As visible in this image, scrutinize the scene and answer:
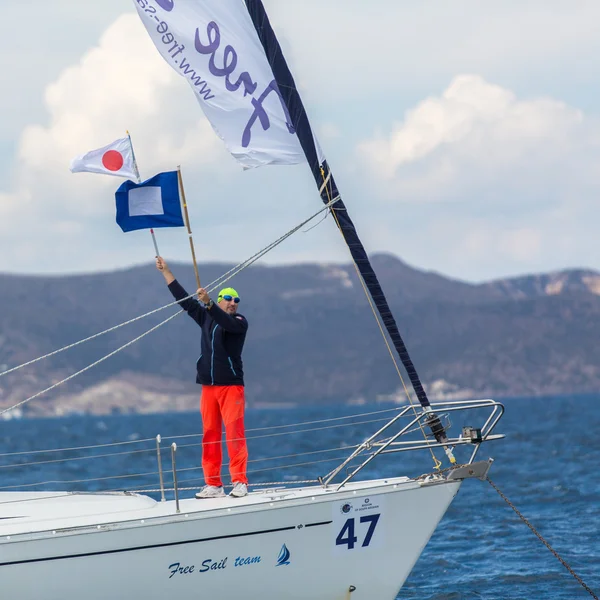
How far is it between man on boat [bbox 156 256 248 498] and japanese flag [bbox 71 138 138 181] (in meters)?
1.14

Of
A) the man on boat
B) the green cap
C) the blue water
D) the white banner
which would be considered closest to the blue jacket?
the man on boat

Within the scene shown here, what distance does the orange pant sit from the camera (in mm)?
9859

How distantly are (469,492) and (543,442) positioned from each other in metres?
19.8

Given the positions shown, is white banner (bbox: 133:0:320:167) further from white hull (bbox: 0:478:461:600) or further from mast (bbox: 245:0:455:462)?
white hull (bbox: 0:478:461:600)

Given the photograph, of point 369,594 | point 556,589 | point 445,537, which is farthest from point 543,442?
point 369,594

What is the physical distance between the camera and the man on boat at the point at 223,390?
9.88 m

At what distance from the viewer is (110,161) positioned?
33.5ft

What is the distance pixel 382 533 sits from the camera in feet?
31.9

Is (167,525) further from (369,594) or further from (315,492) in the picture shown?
(369,594)

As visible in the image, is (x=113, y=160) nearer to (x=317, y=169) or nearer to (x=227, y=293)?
(x=227, y=293)

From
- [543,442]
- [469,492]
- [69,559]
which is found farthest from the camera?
[543,442]

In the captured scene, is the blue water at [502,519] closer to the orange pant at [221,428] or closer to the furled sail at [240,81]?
the orange pant at [221,428]

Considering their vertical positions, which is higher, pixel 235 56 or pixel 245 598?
pixel 235 56

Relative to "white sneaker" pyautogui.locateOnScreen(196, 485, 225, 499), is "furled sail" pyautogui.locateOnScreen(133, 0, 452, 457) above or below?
above
